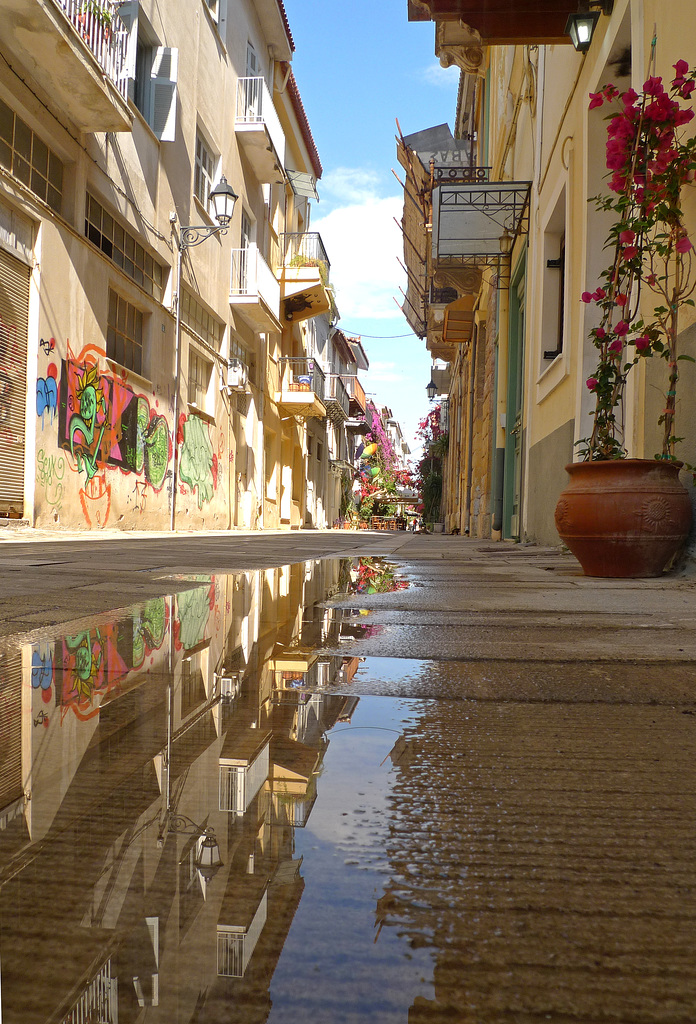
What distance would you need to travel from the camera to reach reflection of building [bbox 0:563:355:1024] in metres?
0.35

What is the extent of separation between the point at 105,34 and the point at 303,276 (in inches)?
437

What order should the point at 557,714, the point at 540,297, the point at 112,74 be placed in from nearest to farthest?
the point at 557,714, the point at 540,297, the point at 112,74

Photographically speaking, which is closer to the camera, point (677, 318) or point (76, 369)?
point (677, 318)

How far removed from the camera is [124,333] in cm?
949

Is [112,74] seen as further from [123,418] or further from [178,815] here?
[178,815]

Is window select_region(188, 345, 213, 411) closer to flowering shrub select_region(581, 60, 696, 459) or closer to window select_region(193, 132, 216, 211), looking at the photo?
window select_region(193, 132, 216, 211)

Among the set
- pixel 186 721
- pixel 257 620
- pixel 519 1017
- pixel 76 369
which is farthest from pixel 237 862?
pixel 76 369

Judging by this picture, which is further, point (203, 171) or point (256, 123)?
point (256, 123)

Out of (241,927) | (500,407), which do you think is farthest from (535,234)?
(241,927)

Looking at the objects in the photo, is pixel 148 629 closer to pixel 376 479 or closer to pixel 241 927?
pixel 241 927

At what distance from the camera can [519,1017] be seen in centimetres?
33

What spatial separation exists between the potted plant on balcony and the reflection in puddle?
2.44 meters

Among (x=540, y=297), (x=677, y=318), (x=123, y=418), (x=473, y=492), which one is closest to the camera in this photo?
(x=677, y=318)

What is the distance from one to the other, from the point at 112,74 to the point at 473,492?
30.1 feet
